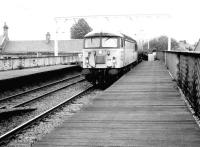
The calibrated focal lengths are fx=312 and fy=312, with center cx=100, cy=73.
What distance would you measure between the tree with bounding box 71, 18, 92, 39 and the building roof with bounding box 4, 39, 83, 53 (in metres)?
6.76

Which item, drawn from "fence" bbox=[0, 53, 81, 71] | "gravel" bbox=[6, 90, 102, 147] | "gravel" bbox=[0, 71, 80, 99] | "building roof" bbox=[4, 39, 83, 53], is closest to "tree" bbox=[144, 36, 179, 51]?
"building roof" bbox=[4, 39, 83, 53]

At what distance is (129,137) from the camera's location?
15.4 feet

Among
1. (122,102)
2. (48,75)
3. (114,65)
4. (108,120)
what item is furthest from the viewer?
(48,75)

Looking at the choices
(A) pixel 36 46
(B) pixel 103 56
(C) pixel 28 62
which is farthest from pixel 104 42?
(A) pixel 36 46

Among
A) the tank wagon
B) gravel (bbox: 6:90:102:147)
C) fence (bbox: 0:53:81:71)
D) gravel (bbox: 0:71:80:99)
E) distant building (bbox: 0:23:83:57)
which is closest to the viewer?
gravel (bbox: 6:90:102:147)

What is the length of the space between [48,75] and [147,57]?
98.7ft

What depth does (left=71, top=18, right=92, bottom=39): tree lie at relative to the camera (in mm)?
88312

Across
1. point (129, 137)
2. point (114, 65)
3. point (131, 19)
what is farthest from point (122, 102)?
point (131, 19)

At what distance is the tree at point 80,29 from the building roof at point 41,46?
676cm

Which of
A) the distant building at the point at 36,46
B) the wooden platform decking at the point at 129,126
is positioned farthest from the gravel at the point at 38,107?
the distant building at the point at 36,46

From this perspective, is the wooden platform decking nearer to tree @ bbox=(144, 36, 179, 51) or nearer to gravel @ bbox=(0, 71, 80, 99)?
gravel @ bbox=(0, 71, 80, 99)

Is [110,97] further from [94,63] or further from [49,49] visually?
[49,49]

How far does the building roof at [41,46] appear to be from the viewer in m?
82.4

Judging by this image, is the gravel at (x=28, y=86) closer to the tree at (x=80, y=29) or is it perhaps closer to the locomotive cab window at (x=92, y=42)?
the locomotive cab window at (x=92, y=42)
